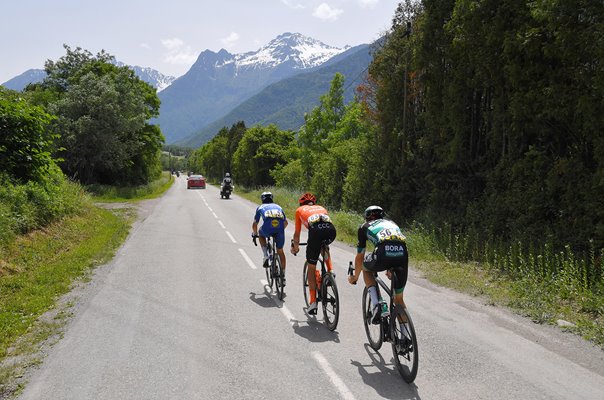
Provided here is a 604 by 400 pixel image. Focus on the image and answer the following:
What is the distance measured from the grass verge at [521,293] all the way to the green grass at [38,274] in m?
7.35

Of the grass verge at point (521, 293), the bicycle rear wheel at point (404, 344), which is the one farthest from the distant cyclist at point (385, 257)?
the grass verge at point (521, 293)

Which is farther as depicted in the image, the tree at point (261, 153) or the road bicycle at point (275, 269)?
the tree at point (261, 153)

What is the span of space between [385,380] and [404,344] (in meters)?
0.45

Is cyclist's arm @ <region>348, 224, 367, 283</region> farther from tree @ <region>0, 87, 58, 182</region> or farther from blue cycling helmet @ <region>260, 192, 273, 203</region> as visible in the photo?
tree @ <region>0, 87, 58, 182</region>

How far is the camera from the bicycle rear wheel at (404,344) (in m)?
4.56

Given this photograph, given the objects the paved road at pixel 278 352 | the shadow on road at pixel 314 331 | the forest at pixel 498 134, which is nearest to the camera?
the paved road at pixel 278 352

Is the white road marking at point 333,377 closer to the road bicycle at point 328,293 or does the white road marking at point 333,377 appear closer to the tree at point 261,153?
the road bicycle at point 328,293

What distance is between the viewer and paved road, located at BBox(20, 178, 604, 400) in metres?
4.47

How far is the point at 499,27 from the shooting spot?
10938mm

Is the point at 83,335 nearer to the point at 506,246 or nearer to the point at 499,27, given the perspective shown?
the point at 506,246

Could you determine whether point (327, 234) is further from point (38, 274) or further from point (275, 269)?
point (38, 274)

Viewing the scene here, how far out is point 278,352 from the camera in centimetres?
545

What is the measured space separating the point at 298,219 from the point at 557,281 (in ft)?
16.5

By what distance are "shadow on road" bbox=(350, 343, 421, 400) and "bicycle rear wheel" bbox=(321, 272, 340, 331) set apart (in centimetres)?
89
